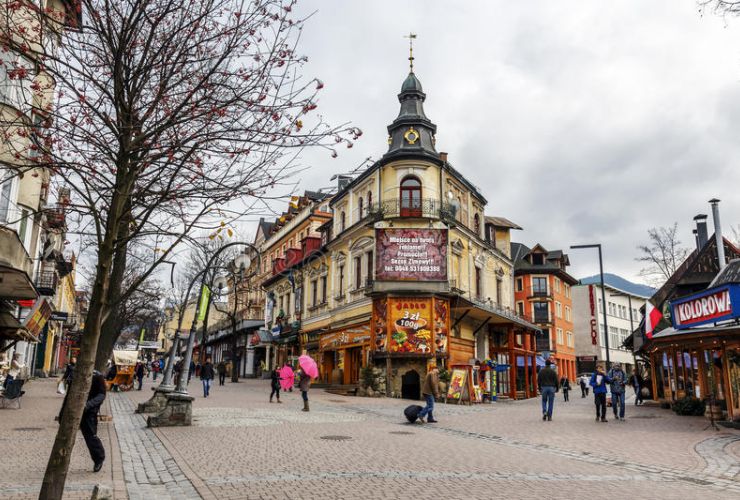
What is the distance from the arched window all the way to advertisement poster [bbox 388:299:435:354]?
5101 millimetres

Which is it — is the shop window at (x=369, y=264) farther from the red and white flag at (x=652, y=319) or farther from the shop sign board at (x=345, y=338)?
the red and white flag at (x=652, y=319)

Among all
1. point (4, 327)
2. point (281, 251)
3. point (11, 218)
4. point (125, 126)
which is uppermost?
point (281, 251)

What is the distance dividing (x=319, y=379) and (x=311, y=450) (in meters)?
26.8

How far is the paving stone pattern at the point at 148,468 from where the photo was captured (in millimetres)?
6840

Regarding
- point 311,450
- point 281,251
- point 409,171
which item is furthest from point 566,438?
point 281,251

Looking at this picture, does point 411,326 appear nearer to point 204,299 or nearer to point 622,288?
point 204,299

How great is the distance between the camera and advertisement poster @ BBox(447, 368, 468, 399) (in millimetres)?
23547

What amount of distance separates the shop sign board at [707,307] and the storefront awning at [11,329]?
19.4 m

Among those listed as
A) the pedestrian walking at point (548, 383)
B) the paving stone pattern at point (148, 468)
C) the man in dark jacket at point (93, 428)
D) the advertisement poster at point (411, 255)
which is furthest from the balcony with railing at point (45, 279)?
the pedestrian walking at point (548, 383)

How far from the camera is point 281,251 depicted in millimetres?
50938

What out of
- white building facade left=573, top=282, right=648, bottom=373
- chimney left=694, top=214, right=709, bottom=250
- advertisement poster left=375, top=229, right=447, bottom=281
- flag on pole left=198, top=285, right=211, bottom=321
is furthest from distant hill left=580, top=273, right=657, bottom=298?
flag on pole left=198, top=285, right=211, bottom=321

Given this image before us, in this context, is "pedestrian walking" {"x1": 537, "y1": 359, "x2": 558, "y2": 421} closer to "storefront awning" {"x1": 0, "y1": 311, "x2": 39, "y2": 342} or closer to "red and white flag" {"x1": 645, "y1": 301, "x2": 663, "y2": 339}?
"red and white flag" {"x1": 645, "y1": 301, "x2": 663, "y2": 339}

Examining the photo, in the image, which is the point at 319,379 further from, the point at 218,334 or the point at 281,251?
the point at 218,334

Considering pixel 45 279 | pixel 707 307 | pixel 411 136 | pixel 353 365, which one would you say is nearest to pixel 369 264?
pixel 353 365
